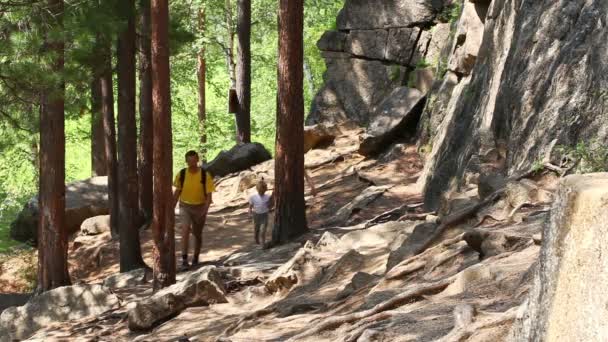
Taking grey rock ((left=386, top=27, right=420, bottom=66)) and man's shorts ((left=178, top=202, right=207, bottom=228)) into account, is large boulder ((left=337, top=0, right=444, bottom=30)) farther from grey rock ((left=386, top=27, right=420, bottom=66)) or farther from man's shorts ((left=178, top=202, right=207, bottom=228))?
man's shorts ((left=178, top=202, right=207, bottom=228))

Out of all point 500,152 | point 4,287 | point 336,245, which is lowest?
point 4,287

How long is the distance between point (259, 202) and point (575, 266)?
39.9ft

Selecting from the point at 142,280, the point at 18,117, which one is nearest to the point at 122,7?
the point at 18,117

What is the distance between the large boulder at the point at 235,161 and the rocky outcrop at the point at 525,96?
7.96 metres

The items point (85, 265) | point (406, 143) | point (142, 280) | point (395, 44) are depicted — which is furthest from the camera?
point (395, 44)

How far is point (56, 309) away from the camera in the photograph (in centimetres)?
1324

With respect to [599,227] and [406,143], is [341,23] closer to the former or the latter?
[406,143]

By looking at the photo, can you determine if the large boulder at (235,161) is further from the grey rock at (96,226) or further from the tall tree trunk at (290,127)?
the tall tree trunk at (290,127)

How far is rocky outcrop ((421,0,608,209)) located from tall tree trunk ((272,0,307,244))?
226cm

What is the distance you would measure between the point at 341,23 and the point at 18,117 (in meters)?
11.9

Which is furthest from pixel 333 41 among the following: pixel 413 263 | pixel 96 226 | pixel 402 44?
pixel 413 263

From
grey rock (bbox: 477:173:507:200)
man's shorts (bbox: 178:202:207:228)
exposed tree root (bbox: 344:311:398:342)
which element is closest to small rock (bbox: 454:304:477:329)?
exposed tree root (bbox: 344:311:398:342)

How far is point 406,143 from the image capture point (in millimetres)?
21828

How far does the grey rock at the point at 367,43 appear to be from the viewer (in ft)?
82.9
